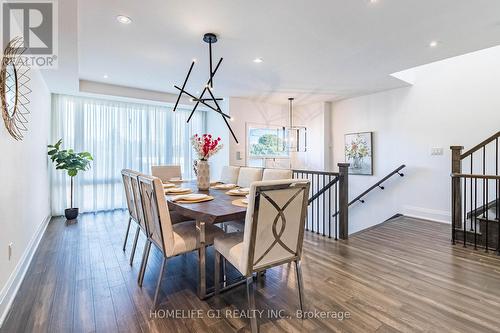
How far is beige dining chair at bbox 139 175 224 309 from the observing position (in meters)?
1.93

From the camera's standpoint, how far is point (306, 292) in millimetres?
2186

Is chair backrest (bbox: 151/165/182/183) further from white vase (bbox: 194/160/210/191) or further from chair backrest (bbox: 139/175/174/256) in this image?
chair backrest (bbox: 139/175/174/256)

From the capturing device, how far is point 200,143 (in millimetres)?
2996

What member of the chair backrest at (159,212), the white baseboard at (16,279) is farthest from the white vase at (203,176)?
the white baseboard at (16,279)

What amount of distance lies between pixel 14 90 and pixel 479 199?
6.38m

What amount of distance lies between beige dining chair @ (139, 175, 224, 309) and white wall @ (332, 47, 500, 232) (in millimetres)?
4247

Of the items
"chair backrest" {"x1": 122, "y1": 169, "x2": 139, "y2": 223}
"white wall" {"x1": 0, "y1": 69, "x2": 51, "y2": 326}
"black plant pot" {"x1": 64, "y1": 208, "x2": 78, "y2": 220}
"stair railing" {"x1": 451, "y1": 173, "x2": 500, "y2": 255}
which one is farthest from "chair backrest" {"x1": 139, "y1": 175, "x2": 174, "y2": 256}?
"stair railing" {"x1": 451, "y1": 173, "x2": 500, "y2": 255}

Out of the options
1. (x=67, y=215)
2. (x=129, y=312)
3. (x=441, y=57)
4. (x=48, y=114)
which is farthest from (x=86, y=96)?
(x=441, y=57)

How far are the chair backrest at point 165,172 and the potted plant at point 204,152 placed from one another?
4.12 feet

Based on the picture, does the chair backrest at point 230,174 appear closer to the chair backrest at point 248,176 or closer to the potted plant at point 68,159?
the chair backrest at point 248,176

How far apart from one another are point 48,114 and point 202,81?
9.43 feet

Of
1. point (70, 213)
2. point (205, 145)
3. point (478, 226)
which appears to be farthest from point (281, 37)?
point (70, 213)

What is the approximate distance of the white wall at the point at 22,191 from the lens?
1993 millimetres

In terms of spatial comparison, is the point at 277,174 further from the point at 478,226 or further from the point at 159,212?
the point at 478,226
